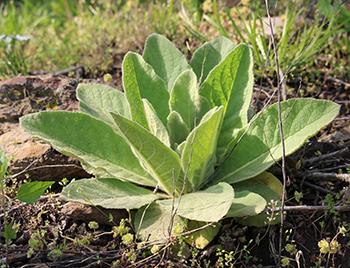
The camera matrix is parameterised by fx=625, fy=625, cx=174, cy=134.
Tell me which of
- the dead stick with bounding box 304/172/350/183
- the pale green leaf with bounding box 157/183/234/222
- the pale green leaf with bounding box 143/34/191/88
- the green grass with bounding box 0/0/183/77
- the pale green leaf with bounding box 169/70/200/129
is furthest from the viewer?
the green grass with bounding box 0/0/183/77

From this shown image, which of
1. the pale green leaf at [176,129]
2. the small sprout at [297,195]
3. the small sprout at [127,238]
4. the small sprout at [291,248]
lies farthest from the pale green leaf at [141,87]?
the small sprout at [291,248]

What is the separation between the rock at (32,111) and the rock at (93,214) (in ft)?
0.72

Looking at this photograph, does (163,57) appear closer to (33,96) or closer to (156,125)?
(156,125)

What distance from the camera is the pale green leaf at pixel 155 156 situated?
6.68ft

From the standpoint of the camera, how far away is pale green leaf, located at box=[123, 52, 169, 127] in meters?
2.32

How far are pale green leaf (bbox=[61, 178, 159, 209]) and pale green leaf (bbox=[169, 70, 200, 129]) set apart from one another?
32cm

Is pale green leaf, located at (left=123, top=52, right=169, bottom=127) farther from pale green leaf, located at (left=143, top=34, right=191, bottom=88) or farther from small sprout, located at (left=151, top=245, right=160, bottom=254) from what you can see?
small sprout, located at (left=151, top=245, right=160, bottom=254)

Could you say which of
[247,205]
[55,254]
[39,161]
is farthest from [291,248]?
[39,161]

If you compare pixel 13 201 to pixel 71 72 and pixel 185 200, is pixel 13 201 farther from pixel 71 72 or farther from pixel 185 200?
pixel 71 72

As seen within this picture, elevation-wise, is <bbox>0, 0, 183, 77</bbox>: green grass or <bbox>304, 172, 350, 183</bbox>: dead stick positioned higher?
<bbox>0, 0, 183, 77</bbox>: green grass

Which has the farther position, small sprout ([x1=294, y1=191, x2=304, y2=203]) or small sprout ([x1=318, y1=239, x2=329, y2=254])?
small sprout ([x1=294, y1=191, x2=304, y2=203])

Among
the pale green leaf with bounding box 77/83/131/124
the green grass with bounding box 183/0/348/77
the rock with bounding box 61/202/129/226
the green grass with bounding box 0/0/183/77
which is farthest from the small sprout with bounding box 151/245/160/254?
the green grass with bounding box 0/0/183/77

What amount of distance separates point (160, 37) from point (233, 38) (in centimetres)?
104

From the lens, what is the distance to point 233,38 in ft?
11.5
